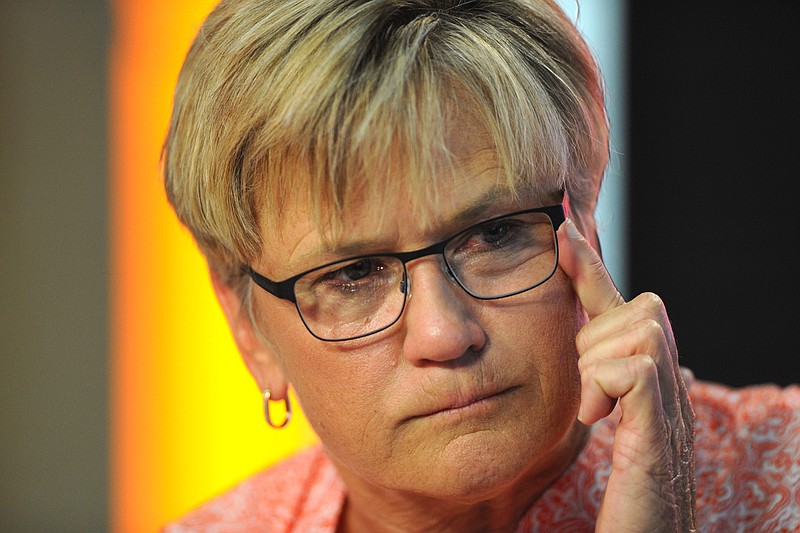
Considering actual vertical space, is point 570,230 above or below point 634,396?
above

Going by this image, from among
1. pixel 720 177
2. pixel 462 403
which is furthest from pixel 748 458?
pixel 720 177

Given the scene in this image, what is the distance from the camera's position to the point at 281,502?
78.5 inches

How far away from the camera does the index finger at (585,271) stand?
140cm

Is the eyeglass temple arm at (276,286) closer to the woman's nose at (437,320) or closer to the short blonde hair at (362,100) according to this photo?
the short blonde hair at (362,100)

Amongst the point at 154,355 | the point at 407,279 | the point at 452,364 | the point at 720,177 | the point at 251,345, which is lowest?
the point at 154,355

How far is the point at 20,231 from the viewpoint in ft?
11.4

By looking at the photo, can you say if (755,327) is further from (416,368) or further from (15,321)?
(15,321)

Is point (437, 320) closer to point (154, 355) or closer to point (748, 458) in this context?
point (748, 458)

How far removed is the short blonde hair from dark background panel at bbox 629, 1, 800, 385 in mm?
2087

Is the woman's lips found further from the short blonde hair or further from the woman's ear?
the woman's ear

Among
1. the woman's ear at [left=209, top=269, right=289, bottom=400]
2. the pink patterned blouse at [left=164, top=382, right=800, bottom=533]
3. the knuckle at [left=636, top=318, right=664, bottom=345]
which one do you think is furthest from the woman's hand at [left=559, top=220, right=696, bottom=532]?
the woman's ear at [left=209, top=269, right=289, bottom=400]

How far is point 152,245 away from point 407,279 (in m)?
2.40

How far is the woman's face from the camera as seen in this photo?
1.32 meters

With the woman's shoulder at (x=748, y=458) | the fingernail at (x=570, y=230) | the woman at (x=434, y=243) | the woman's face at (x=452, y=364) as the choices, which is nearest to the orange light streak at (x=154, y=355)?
the woman's shoulder at (x=748, y=458)
